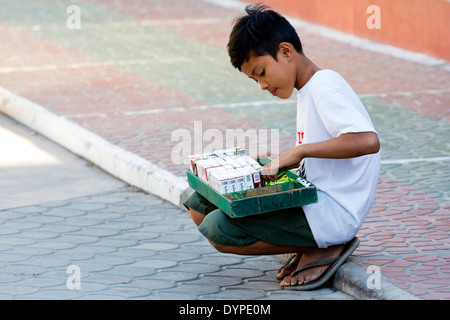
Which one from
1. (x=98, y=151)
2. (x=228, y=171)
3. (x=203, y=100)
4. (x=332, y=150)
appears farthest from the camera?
(x=203, y=100)

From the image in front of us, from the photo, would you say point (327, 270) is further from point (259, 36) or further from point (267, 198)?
point (259, 36)

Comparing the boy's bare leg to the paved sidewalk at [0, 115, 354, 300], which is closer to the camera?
the boy's bare leg

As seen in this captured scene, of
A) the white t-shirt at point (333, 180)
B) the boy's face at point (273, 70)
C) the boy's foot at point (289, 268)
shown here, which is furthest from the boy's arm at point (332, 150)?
the boy's foot at point (289, 268)

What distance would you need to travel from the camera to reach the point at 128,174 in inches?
277

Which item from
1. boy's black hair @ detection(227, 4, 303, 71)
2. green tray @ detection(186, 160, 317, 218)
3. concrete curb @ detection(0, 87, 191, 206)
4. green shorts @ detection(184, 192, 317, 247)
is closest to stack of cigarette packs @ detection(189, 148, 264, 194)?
green tray @ detection(186, 160, 317, 218)

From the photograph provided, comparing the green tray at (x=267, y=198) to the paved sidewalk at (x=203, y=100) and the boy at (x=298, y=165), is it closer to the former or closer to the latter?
the boy at (x=298, y=165)

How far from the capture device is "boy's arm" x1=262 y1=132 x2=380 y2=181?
422cm

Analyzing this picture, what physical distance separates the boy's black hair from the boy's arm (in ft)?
1.65

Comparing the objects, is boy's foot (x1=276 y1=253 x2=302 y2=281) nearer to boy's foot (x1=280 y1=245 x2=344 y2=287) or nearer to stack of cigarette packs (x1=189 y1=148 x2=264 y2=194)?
boy's foot (x1=280 y1=245 x2=344 y2=287)

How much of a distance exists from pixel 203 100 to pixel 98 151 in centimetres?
242

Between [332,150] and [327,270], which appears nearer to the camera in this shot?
[332,150]

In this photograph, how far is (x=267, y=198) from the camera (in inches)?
169

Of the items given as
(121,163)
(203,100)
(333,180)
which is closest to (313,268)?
(333,180)
